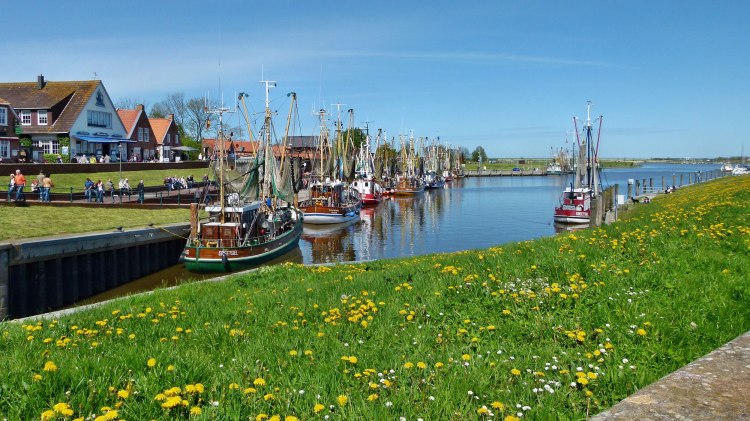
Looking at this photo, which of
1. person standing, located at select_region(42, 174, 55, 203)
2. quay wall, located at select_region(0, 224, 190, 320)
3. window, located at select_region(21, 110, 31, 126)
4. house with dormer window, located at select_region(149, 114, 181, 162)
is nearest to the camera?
quay wall, located at select_region(0, 224, 190, 320)

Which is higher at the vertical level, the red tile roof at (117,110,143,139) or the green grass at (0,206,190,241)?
the red tile roof at (117,110,143,139)

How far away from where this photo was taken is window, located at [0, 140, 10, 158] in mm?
61241

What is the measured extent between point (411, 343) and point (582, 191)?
5208 centimetres

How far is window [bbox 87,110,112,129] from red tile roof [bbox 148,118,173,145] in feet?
55.4

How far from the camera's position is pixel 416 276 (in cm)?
1277

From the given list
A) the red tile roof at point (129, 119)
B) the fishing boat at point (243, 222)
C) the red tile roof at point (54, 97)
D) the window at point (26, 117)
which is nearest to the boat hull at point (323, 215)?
the fishing boat at point (243, 222)

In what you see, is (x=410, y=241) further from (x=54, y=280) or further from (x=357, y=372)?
(x=357, y=372)

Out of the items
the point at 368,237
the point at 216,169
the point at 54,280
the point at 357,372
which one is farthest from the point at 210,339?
the point at 368,237

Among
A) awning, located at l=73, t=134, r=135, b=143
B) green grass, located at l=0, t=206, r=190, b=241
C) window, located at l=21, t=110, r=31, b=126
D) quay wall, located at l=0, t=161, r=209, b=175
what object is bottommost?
green grass, located at l=0, t=206, r=190, b=241

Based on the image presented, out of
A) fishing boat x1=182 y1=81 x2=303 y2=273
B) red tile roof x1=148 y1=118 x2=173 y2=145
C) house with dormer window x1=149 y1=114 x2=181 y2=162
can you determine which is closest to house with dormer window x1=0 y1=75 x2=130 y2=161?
house with dormer window x1=149 y1=114 x2=181 y2=162

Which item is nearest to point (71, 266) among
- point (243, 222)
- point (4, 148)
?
point (243, 222)

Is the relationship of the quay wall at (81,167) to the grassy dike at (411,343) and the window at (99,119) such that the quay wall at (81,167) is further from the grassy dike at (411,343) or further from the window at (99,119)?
the grassy dike at (411,343)

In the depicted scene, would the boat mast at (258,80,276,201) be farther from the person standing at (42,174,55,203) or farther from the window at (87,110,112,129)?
the window at (87,110,112,129)

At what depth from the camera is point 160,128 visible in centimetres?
9619
